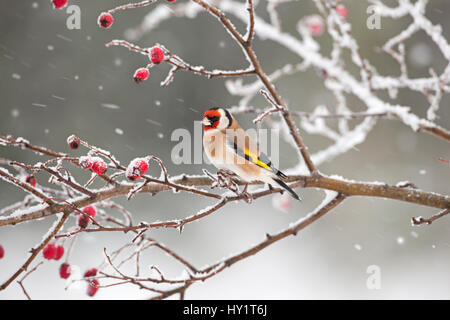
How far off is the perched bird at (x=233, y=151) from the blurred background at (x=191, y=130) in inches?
174

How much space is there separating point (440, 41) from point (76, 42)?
21.2 feet

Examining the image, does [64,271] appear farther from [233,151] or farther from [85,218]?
[233,151]

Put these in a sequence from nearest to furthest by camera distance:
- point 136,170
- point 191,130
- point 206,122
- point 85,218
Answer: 1. point 136,170
2. point 85,218
3. point 206,122
4. point 191,130

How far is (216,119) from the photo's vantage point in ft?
6.82

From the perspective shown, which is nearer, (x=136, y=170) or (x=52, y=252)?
(x=136, y=170)

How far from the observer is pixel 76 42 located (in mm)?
7500

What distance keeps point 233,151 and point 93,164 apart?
728mm

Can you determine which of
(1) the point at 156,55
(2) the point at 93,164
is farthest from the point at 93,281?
(1) the point at 156,55

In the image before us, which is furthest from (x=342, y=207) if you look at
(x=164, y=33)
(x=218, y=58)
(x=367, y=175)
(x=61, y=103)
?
(x=61, y=103)

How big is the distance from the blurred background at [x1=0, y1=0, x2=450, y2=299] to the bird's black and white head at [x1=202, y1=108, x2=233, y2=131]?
4402 mm

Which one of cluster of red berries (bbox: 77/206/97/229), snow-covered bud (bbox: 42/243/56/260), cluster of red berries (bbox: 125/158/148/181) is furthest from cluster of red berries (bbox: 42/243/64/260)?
cluster of red berries (bbox: 125/158/148/181)

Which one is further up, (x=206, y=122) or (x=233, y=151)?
(x=206, y=122)

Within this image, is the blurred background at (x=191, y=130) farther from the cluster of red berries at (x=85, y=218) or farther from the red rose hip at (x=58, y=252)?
the cluster of red berries at (x=85, y=218)

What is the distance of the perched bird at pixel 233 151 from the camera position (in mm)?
1845
